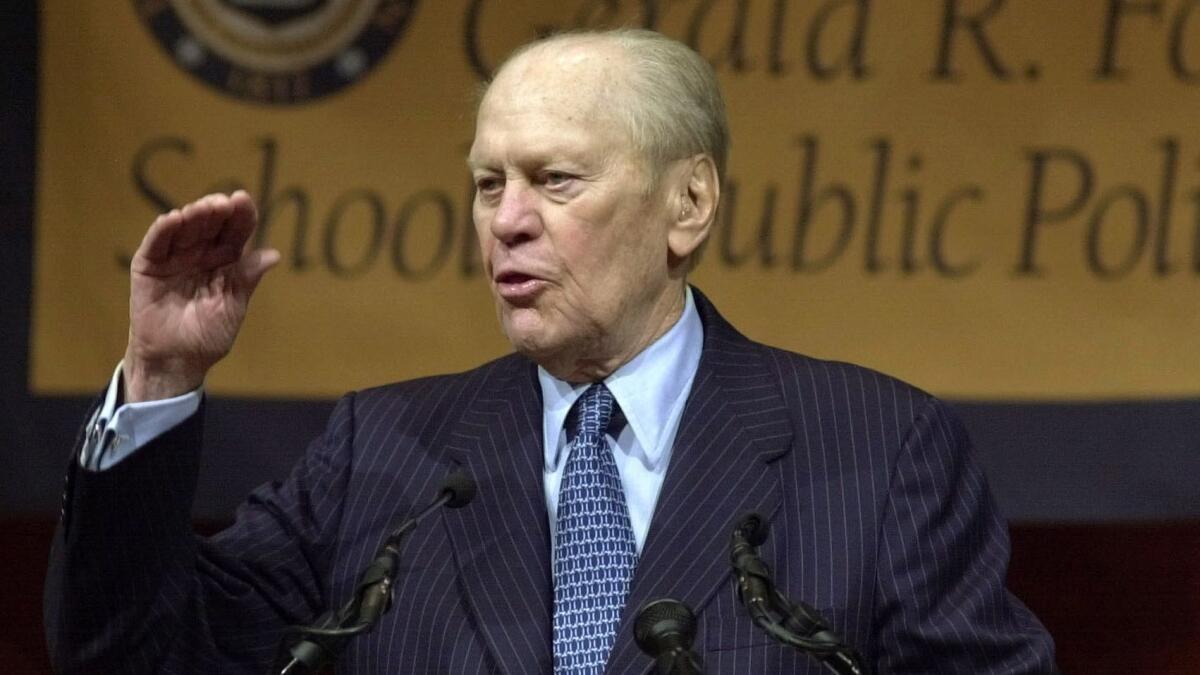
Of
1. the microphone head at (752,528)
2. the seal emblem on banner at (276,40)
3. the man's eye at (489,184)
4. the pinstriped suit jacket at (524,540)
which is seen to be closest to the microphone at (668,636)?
the microphone head at (752,528)

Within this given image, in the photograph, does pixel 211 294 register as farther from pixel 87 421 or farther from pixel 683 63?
pixel 683 63

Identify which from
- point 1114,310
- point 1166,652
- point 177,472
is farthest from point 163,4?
point 1166,652

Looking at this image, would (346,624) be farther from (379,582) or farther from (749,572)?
(749,572)

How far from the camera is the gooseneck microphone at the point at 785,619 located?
1725 millimetres

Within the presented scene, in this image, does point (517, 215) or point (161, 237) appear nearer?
point (161, 237)

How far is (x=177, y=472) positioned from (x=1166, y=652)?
7.02 ft

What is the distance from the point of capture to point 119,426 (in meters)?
1.94

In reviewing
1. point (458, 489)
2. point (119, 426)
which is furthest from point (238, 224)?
point (458, 489)

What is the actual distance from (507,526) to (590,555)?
12cm

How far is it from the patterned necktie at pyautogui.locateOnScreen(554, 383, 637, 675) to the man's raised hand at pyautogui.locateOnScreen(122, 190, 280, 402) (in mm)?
443

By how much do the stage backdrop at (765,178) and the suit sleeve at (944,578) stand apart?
1044 millimetres

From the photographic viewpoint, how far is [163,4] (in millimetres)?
3191

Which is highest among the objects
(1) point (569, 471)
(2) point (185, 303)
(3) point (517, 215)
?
(3) point (517, 215)

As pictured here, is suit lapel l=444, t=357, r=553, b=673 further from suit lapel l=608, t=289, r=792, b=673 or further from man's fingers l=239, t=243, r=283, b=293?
man's fingers l=239, t=243, r=283, b=293
